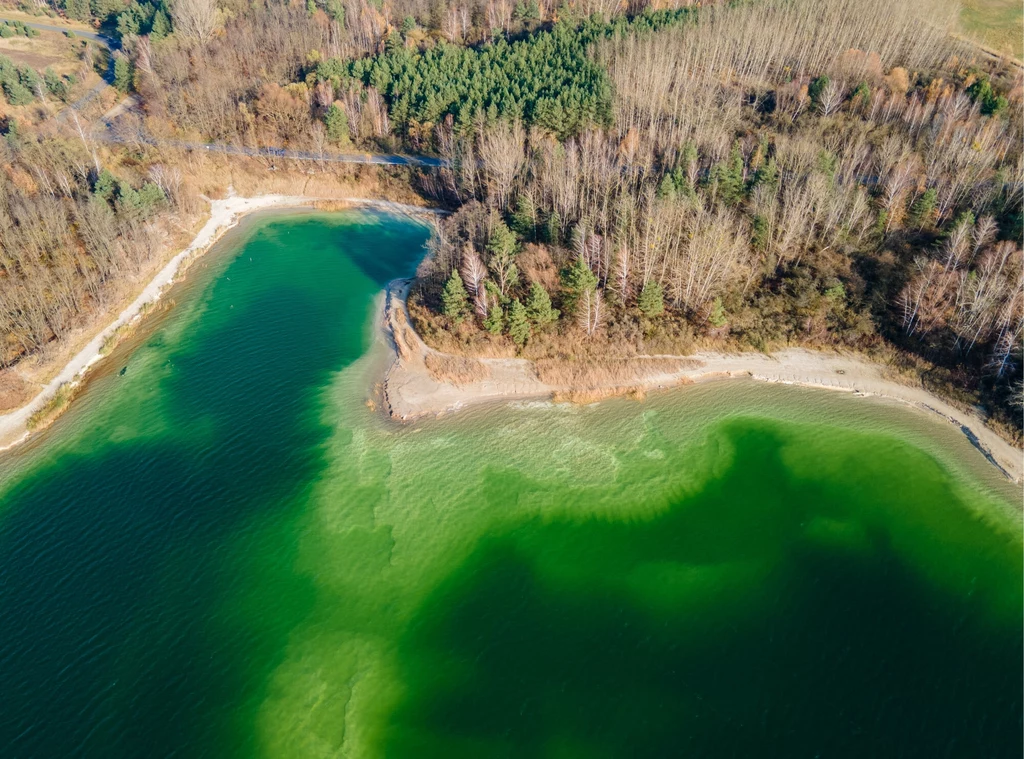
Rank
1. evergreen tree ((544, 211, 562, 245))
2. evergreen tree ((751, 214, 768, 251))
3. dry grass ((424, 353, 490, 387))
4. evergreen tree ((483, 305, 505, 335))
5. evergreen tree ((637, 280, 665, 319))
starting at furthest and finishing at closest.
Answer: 1. evergreen tree ((544, 211, 562, 245))
2. evergreen tree ((751, 214, 768, 251))
3. evergreen tree ((483, 305, 505, 335))
4. evergreen tree ((637, 280, 665, 319))
5. dry grass ((424, 353, 490, 387))

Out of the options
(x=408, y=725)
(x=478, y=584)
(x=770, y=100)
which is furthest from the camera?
(x=770, y=100)

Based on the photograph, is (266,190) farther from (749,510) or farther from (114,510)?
(749,510)

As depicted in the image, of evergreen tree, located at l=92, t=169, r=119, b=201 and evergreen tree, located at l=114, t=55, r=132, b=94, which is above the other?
evergreen tree, located at l=114, t=55, r=132, b=94

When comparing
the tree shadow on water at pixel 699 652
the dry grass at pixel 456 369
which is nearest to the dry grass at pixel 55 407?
the dry grass at pixel 456 369

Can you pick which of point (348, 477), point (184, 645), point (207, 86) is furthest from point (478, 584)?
point (207, 86)

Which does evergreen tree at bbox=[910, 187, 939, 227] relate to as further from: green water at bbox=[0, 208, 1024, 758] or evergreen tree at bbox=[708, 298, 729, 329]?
evergreen tree at bbox=[708, 298, 729, 329]

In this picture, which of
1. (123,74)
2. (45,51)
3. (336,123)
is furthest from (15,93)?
(336,123)

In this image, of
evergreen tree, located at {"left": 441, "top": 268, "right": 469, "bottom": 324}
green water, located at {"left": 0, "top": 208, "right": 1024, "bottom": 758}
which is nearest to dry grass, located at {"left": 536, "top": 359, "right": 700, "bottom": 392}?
green water, located at {"left": 0, "top": 208, "right": 1024, "bottom": 758}

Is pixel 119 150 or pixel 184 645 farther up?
pixel 119 150
